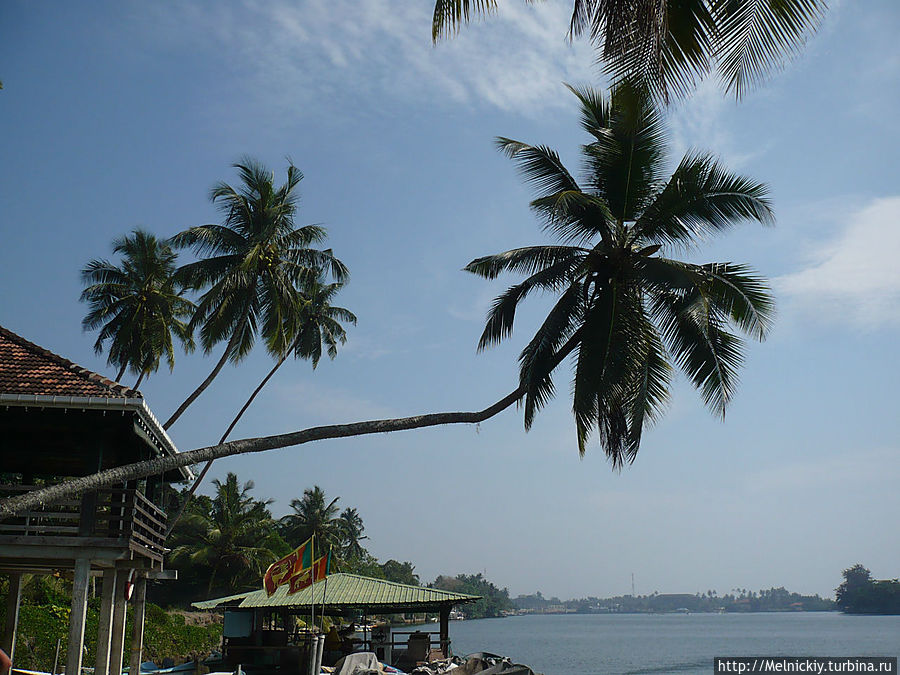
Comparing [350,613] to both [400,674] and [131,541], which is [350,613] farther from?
[131,541]

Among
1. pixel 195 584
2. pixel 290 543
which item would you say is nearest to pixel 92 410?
pixel 195 584

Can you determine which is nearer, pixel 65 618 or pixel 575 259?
pixel 575 259

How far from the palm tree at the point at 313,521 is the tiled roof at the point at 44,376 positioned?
46.9m

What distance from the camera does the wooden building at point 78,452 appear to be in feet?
41.0

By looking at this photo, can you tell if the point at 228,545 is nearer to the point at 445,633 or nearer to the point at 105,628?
the point at 445,633

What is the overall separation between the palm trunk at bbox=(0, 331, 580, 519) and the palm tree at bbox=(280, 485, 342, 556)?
48510mm

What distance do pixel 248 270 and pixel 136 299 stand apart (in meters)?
8.14

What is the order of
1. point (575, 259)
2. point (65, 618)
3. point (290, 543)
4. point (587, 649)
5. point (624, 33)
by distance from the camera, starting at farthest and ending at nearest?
point (587, 649)
point (290, 543)
point (65, 618)
point (575, 259)
point (624, 33)

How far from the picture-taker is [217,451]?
11961 millimetres

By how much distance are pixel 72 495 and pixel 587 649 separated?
72437 millimetres

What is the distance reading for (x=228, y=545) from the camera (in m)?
46.9

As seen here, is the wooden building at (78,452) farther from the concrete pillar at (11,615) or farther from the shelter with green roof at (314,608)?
the shelter with green roof at (314,608)

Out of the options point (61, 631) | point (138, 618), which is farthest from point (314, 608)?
point (61, 631)

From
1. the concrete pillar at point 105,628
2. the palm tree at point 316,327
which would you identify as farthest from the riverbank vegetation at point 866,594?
the concrete pillar at point 105,628
